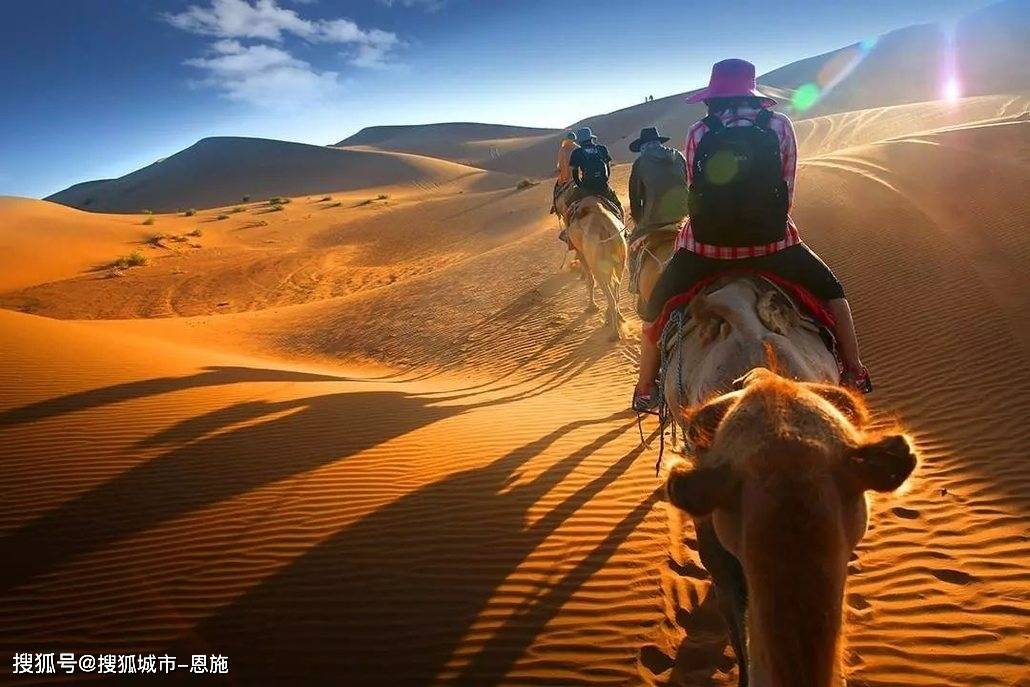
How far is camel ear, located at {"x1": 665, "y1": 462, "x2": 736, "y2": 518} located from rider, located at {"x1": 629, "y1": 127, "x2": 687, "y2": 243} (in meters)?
5.29

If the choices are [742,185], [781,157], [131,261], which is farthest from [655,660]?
[131,261]

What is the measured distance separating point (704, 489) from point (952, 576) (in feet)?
13.6

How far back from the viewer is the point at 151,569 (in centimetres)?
448

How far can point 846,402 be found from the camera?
208 cm

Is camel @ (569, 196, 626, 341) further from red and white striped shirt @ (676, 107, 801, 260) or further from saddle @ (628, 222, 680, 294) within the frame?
red and white striped shirt @ (676, 107, 801, 260)

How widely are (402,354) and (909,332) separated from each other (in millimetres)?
9803

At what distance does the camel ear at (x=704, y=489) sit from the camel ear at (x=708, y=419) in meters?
0.34

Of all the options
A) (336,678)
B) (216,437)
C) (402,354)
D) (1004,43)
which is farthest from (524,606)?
(1004,43)

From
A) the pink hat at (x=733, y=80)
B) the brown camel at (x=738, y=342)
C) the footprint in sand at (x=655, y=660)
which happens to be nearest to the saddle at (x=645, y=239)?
the pink hat at (x=733, y=80)

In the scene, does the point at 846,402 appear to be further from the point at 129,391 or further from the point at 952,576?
the point at 129,391

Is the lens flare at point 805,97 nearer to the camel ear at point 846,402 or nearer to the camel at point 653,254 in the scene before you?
the camel at point 653,254

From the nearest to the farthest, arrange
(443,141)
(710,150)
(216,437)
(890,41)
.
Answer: (710,150) < (216,437) < (890,41) < (443,141)

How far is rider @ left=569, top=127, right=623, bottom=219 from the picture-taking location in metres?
10.2

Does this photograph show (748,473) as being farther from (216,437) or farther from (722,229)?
(216,437)
